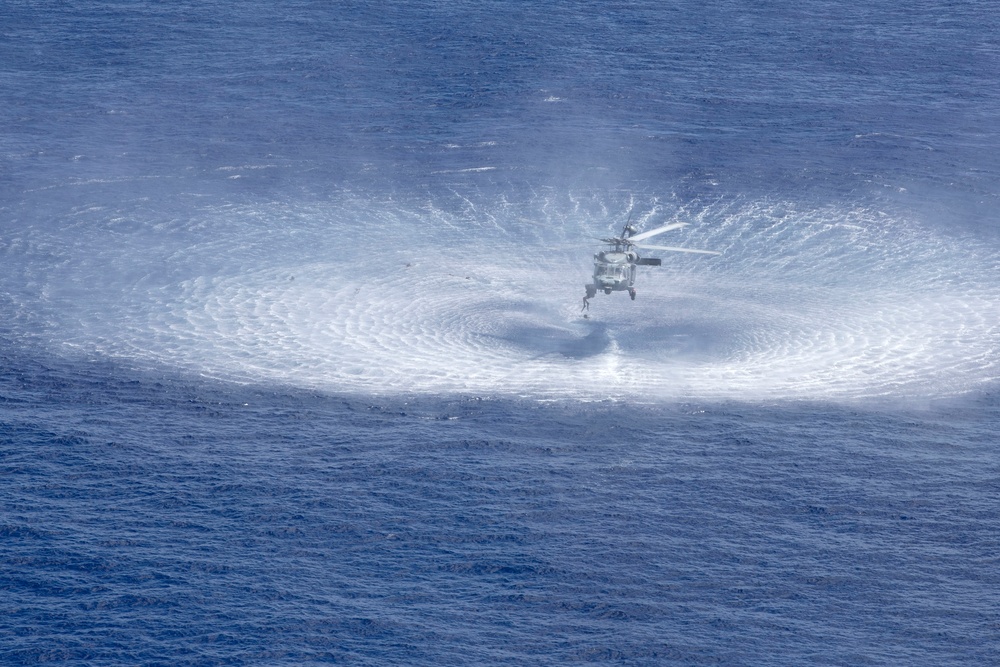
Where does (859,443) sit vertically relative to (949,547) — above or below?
above

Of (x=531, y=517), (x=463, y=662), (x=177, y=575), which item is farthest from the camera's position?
(x=531, y=517)

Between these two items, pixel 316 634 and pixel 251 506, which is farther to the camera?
pixel 251 506

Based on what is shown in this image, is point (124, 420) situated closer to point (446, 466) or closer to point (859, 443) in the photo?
point (446, 466)

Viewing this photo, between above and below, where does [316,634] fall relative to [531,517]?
below

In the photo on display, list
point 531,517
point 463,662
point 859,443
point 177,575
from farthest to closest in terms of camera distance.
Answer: point 859,443 → point 531,517 → point 177,575 → point 463,662

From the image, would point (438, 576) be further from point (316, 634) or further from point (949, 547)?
point (949, 547)

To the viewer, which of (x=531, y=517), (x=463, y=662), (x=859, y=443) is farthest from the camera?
(x=859, y=443)

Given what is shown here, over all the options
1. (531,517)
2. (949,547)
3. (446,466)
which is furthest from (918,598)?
(446,466)

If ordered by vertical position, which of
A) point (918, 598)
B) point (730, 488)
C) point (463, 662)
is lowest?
point (463, 662)

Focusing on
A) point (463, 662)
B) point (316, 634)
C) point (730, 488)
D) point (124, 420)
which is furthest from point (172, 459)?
point (730, 488)
